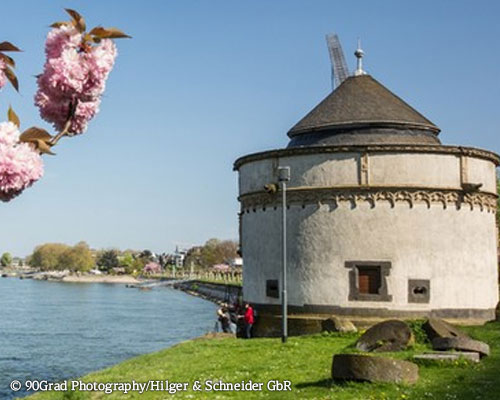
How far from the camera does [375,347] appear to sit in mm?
17109

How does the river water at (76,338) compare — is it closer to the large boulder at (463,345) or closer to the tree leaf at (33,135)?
the large boulder at (463,345)

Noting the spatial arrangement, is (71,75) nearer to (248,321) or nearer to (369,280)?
(369,280)

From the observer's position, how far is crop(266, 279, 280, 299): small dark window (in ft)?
86.7

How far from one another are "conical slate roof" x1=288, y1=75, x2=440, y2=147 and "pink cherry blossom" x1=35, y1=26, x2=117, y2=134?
22.2m

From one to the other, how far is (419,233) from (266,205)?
19.4ft

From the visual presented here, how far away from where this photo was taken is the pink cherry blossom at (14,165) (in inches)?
160

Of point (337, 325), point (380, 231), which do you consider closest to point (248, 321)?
point (337, 325)

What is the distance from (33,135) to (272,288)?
22.7 metres

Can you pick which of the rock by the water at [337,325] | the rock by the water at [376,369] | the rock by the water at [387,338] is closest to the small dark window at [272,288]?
the rock by the water at [337,325]

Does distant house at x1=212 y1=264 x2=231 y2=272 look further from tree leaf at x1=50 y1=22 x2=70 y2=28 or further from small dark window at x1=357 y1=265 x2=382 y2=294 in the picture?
tree leaf at x1=50 y1=22 x2=70 y2=28

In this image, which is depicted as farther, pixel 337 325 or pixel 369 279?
pixel 369 279

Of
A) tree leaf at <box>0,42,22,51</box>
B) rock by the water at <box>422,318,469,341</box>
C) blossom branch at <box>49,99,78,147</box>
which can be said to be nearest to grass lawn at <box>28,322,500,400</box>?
rock by the water at <box>422,318,469,341</box>

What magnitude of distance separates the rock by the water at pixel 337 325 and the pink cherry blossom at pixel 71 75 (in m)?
18.6

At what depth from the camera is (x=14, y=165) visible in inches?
161
